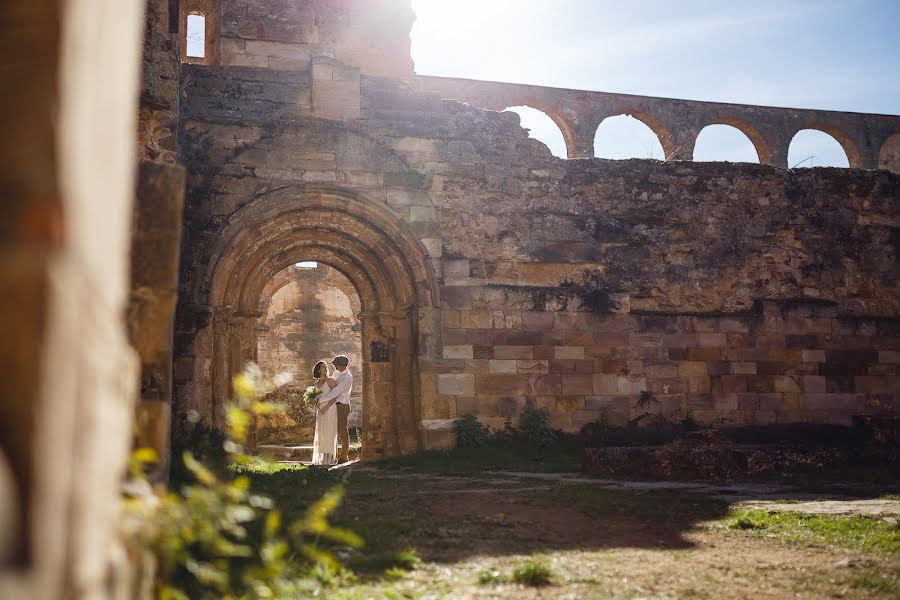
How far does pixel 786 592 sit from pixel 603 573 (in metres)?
0.81

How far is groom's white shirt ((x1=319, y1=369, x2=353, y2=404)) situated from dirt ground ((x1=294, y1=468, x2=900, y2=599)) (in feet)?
18.1

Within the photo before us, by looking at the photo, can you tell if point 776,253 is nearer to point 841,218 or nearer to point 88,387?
point 841,218

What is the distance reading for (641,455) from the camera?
7965mm

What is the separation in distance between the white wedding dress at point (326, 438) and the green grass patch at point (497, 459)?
8.84ft

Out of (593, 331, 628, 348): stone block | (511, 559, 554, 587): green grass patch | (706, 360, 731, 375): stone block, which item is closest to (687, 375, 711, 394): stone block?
(706, 360, 731, 375): stone block

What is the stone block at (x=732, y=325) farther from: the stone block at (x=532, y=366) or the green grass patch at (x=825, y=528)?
the green grass patch at (x=825, y=528)

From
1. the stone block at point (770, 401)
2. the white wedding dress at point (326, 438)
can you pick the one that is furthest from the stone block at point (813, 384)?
the white wedding dress at point (326, 438)

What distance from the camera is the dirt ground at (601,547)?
3.66 meters

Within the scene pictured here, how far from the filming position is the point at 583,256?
10977 millimetres

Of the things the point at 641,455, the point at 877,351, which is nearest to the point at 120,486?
the point at 641,455

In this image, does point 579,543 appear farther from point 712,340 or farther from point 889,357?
point 889,357

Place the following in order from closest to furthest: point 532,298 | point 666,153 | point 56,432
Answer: point 56,432 < point 532,298 < point 666,153

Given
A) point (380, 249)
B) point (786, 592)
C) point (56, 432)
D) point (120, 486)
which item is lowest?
point (786, 592)

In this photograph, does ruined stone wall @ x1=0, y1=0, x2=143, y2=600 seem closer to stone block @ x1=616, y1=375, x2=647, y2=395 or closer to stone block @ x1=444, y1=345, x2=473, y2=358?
stone block @ x1=444, y1=345, x2=473, y2=358
